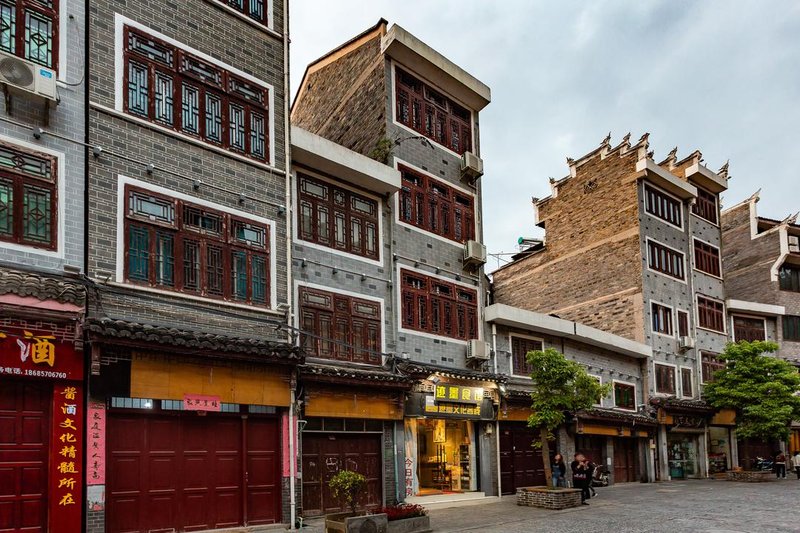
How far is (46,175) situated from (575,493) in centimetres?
1559

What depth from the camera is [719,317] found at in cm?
3866

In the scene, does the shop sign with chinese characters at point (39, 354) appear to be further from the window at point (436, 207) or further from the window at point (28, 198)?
the window at point (436, 207)

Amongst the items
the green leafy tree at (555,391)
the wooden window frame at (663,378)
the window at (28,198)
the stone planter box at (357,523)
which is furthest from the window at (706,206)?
the window at (28,198)

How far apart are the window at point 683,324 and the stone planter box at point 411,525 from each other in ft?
76.3

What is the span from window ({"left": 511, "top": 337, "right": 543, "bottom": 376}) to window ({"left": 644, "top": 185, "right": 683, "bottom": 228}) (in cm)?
1166

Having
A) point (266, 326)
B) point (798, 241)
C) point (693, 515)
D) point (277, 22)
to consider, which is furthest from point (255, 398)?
point (798, 241)

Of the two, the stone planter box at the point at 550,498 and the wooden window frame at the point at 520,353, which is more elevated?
the wooden window frame at the point at 520,353

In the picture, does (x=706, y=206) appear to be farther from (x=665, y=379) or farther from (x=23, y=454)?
(x=23, y=454)

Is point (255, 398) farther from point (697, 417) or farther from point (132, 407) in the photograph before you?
point (697, 417)

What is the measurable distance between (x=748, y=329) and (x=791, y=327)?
335 cm

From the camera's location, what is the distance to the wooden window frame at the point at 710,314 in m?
37.1

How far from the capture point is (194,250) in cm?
1548

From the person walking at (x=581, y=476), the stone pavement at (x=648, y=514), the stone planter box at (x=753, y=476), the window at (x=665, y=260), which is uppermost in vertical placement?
the window at (x=665, y=260)

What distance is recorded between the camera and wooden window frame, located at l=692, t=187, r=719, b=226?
1509 inches
